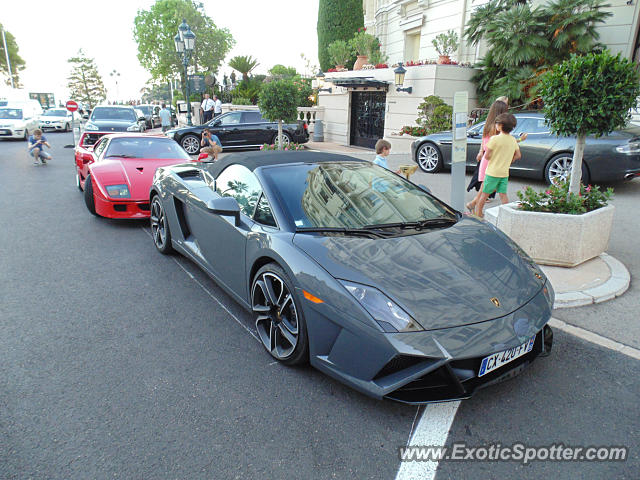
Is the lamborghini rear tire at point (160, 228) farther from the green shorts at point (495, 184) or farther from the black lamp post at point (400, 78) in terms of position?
the black lamp post at point (400, 78)

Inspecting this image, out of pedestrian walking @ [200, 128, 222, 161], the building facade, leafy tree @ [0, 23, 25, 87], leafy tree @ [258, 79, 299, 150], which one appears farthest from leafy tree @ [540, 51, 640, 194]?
leafy tree @ [0, 23, 25, 87]

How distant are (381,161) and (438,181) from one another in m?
4.03

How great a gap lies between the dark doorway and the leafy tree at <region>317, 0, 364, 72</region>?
8.20 meters

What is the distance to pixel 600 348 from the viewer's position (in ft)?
11.0

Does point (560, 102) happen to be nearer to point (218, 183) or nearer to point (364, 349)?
point (218, 183)

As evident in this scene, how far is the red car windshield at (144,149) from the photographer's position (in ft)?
25.2

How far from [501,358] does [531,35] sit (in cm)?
1303

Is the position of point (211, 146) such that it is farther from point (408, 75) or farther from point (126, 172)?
point (408, 75)

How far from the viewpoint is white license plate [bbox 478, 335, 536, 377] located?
2.39 metres

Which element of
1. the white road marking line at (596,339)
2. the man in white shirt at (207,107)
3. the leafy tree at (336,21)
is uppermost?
the leafy tree at (336,21)

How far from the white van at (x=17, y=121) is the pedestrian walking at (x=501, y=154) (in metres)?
24.4

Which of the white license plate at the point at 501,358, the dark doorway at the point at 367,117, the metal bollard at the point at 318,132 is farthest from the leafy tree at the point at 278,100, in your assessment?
the white license plate at the point at 501,358

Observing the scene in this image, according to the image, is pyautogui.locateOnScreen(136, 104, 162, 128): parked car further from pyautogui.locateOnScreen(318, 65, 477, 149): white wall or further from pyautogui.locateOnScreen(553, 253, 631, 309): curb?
pyautogui.locateOnScreen(553, 253, 631, 309): curb

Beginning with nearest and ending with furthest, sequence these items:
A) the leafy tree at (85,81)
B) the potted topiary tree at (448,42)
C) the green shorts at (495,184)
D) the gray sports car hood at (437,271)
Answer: the gray sports car hood at (437,271), the green shorts at (495,184), the potted topiary tree at (448,42), the leafy tree at (85,81)
